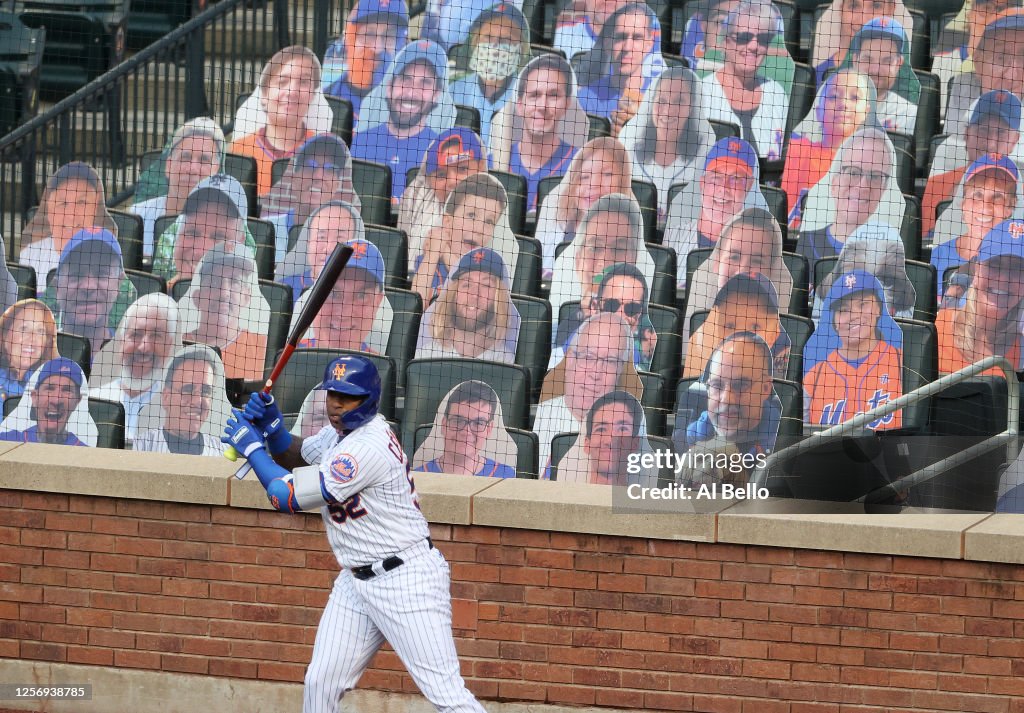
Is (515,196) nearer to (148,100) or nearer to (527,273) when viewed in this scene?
(527,273)

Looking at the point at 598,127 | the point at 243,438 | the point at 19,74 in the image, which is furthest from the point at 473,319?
the point at 19,74

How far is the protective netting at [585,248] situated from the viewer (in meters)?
6.21

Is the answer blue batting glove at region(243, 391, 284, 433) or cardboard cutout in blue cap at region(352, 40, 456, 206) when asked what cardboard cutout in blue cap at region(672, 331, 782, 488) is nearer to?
blue batting glove at region(243, 391, 284, 433)

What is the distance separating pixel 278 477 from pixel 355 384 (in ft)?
1.21

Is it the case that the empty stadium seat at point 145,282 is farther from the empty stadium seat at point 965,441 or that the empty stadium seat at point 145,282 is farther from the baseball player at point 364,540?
the empty stadium seat at point 965,441

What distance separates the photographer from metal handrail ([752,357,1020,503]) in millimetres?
5492

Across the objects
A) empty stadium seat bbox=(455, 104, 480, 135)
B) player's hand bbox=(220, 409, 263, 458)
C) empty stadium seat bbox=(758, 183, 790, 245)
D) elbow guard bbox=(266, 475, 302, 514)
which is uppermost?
empty stadium seat bbox=(455, 104, 480, 135)

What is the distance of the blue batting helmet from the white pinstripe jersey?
0.15 feet

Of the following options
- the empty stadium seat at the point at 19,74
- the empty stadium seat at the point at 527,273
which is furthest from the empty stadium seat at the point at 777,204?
the empty stadium seat at the point at 19,74

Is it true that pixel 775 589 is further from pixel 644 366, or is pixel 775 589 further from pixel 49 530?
pixel 49 530

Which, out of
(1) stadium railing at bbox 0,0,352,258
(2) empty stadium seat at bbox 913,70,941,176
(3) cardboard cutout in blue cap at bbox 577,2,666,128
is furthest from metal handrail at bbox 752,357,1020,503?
(1) stadium railing at bbox 0,0,352,258

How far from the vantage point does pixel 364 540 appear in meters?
4.41

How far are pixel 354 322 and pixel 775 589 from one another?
2.79m

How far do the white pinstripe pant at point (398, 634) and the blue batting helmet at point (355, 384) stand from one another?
48cm
